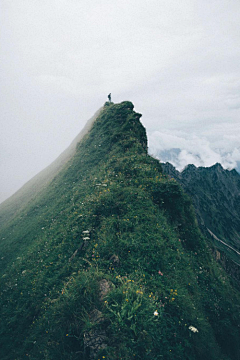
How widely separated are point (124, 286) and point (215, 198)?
125 metres

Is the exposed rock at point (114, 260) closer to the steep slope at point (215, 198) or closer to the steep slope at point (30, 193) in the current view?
the steep slope at point (30, 193)

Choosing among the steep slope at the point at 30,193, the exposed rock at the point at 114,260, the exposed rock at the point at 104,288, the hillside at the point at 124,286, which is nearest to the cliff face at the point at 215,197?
the steep slope at the point at 30,193

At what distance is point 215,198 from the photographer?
10994 cm

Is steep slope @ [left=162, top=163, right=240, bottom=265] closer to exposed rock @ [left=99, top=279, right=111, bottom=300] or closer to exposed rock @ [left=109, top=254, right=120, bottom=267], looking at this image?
exposed rock @ [left=109, top=254, right=120, bottom=267]

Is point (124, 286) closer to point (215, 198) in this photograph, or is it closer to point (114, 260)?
point (114, 260)

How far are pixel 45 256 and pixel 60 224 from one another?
3.01 meters

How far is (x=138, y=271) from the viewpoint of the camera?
685cm

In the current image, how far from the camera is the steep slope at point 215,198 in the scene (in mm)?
85625

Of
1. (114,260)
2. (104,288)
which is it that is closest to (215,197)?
(114,260)

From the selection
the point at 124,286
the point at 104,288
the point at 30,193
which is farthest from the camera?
the point at 30,193

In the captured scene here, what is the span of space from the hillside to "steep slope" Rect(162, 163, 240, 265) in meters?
66.3

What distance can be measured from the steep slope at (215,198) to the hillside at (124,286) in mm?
66288

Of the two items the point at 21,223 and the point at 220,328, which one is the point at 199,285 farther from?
the point at 21,223

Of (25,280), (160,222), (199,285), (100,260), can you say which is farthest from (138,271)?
(25,280)
